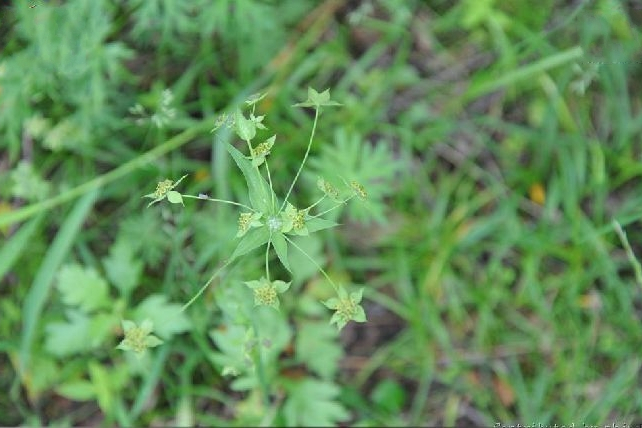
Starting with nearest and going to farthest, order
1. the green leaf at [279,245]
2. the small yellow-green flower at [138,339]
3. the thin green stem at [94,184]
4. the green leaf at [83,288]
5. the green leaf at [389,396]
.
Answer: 1. the green leaf at [279,245]
2. the small yellow-green flower at [138,339]
3. the thin green stem at [94,184]
4. the green leaf at [83,288]
5. the green leaf at [389,396]

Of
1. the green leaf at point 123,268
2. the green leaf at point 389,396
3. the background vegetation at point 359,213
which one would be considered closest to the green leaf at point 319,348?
the background vegetation at point 359,213

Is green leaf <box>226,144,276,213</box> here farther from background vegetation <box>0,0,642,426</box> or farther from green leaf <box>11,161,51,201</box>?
green leaf <box>11,161,51,201</box>

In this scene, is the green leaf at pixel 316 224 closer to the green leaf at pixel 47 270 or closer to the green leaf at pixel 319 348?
the green leaf at pixel 319 348

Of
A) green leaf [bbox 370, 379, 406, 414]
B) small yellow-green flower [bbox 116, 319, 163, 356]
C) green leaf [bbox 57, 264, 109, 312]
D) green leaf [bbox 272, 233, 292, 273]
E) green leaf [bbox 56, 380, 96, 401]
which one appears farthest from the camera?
green leaf [bbox 370, 379, 406, 414]

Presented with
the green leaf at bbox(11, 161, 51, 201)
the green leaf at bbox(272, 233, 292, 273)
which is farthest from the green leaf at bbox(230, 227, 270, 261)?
the green leaf at bbox(11, 161, 51, 201)

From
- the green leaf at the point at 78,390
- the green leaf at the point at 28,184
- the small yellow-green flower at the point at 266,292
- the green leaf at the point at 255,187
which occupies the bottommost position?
the green leaf at the point at 78,390

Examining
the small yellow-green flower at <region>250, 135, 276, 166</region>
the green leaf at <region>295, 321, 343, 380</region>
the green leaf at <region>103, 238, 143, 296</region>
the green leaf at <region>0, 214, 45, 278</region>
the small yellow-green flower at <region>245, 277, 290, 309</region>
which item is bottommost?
the green leaf at <region>295, 321, 343, 380</region>
